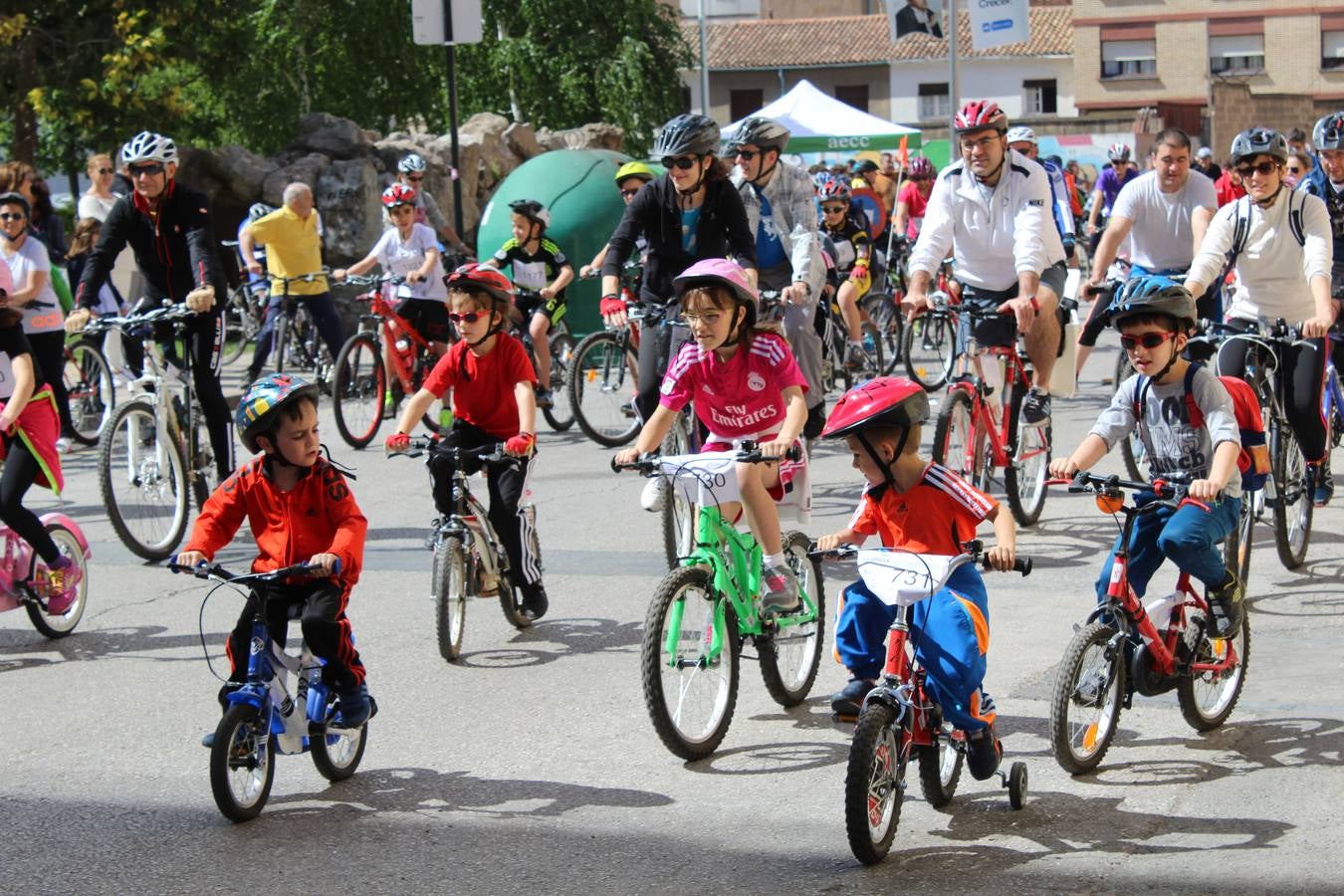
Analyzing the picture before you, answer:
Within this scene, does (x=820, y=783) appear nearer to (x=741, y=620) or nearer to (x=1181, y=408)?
(x=741, y=620)

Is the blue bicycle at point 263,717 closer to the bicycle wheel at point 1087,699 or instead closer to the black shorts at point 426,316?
the bicycle wheel at point 1087,699

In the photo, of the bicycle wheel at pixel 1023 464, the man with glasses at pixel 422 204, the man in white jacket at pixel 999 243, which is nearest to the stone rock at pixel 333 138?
the man with glasses at pixel 422 204

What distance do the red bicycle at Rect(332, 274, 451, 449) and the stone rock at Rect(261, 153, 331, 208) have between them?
294 inches

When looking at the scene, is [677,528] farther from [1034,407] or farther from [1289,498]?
[1289,498]

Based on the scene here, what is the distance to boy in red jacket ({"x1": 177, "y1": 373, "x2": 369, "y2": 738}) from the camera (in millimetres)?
5504

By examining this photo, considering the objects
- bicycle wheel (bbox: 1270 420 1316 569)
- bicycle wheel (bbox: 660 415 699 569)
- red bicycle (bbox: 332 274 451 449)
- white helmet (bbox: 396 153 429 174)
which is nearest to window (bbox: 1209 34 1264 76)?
white helmet (bbox: 396 153 429 174)

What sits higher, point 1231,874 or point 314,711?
point 314,711

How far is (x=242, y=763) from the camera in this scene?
211 inches

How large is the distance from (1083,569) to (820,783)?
3.49 m

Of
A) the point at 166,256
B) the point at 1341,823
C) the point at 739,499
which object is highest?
the point at 166,256

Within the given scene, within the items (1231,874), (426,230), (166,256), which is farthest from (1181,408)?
(426,230)

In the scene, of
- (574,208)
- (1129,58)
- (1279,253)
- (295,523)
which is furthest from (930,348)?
(1129,58)

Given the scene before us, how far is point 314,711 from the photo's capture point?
5547 millimetres

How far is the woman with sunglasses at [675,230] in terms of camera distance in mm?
8648
